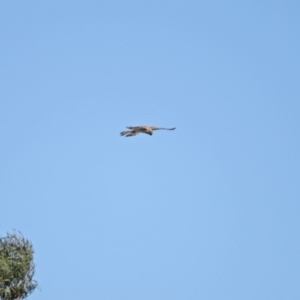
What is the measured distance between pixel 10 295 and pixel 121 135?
24183mm

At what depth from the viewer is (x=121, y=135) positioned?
52.4 metres

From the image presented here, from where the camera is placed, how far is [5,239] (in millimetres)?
73188

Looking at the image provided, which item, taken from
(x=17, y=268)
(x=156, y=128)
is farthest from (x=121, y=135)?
(x=17, y=268)

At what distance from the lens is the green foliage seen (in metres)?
72.2

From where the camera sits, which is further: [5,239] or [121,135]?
[5,239]

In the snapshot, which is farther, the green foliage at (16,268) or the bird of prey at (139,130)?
the green foliage at (16,268)

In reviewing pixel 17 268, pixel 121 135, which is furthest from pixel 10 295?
pixel 121 135

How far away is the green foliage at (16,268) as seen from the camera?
7225 centimetres

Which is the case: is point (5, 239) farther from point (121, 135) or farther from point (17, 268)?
point (121, 135)

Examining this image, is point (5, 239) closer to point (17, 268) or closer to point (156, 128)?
point (17, 268)

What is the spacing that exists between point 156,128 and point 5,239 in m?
23.5

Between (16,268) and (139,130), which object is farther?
(16,268)

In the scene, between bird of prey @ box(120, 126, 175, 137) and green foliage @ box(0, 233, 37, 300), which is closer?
bird of prey @ box(120, 126, 175, 137)

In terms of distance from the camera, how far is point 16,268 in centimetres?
7244
